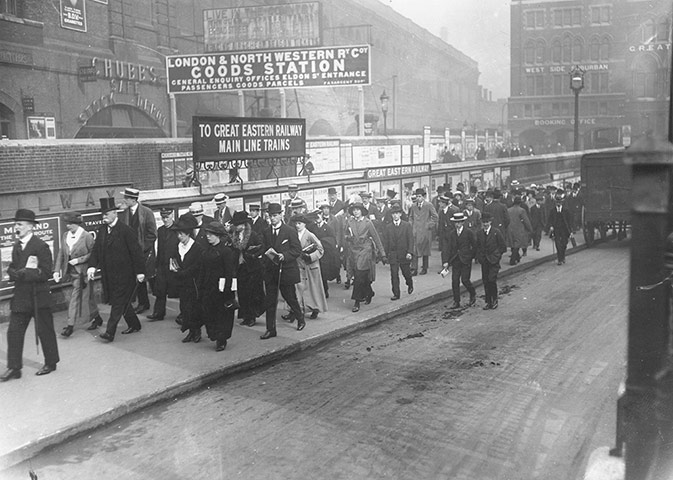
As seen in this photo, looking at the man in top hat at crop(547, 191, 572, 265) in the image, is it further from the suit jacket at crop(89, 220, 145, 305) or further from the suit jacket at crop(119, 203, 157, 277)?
the suit jacket at crop(89, 220, 145, 305)

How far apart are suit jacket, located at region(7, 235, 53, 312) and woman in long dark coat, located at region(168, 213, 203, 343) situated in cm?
196

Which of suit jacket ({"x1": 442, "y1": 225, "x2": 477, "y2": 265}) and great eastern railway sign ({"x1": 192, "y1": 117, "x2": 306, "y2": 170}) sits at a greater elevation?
great eastern railway sign ({"x1": 192, "y1": 117, "x2": 306, "y2": 170})

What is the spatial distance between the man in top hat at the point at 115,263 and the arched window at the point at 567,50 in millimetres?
14613

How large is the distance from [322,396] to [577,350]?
11.8ft

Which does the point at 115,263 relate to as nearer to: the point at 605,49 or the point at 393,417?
the point at 393,417

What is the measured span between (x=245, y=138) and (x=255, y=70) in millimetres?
Answer: 12106

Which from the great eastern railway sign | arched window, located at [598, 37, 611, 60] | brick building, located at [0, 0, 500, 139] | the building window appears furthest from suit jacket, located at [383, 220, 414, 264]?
brick building, located at [0, 0, 500, 139]

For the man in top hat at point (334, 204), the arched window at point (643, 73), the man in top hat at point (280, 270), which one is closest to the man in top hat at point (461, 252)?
the man in top hat at point (280, 270)

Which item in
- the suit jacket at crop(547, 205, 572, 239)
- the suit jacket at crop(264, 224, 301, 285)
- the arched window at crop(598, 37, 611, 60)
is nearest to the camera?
the suit jacket at crop(264, 224, 301, 285)

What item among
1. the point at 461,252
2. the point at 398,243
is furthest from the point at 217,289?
the point at 461,252

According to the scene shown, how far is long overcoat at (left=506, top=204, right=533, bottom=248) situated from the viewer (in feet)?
53.6

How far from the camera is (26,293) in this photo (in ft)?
24.4

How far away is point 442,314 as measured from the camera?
11.3 m

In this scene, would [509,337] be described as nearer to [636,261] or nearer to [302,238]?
[302,238]
